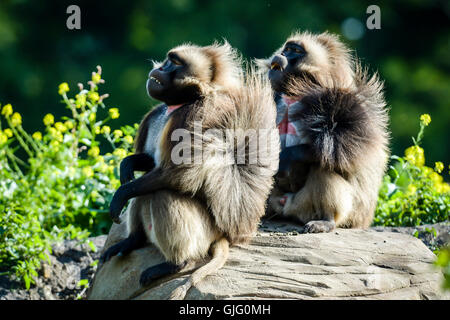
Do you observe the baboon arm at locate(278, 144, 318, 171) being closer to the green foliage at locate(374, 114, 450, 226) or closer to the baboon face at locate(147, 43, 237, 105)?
the baboon face at locate(147, 43, 237, 105)

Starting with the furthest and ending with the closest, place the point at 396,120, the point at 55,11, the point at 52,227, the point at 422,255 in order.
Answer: the point at 55,11 → the point at 396,120 → the point at 52,227 → the point at 422,255

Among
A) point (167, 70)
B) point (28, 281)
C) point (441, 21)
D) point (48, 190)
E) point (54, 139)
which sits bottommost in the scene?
point (28, 281)

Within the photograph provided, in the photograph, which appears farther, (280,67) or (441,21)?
(441,21)

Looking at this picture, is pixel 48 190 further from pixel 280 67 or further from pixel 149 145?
pixel 280 67

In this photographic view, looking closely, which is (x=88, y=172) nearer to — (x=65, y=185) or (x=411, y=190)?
(x=65, y=185)

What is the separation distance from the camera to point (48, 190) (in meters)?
6.93

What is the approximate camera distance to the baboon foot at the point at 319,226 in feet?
18.6

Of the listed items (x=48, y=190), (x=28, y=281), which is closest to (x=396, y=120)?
(x=48, y=190)

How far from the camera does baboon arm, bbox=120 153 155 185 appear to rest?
539 cm

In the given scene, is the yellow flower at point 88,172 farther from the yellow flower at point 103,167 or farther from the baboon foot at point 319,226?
the baboon foot at point 319,226

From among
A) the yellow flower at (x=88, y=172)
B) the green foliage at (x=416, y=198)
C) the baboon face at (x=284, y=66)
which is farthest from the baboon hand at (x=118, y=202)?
the green foliage at (x=416, y=198)

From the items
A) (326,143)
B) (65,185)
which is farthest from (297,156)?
(65,185)

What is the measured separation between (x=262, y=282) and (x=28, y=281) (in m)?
2.14

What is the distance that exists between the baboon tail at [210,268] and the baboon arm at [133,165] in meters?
0.90
